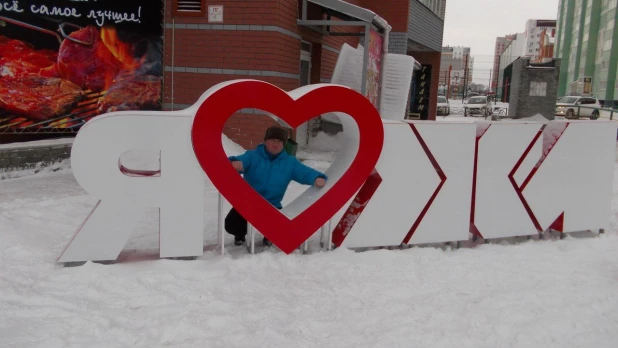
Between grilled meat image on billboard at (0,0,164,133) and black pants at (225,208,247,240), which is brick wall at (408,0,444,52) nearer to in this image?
grilled meat image on billboard at (0,0,164,133)

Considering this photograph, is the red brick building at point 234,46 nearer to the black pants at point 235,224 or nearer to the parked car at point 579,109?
the black pants at point 235,224

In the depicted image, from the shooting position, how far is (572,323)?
11.9 ft

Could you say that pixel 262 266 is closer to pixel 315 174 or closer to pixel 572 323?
pixel 315 174

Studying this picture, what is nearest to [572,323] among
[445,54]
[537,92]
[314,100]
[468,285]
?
[468,285]

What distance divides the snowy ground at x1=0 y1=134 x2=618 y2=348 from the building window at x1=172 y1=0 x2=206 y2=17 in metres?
5.22

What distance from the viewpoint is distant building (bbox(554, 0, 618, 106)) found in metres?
52.5

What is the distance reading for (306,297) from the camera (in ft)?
13.0

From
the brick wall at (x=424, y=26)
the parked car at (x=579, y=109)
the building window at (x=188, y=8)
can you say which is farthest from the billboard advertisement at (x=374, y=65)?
the parked car at (x=579, y=109)

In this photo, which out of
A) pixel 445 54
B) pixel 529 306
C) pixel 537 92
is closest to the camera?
pixel 529 306

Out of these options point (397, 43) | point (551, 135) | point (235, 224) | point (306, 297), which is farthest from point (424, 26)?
point (306, 297)

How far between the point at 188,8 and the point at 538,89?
17.5 metres

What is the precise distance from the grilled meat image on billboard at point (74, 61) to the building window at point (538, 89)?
1781 cm

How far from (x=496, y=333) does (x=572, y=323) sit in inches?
22.0

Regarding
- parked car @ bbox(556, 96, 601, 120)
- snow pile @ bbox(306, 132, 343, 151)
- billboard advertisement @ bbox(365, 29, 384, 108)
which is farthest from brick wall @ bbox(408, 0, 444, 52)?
parked car @ bbox(556, 96, 601, 120)
